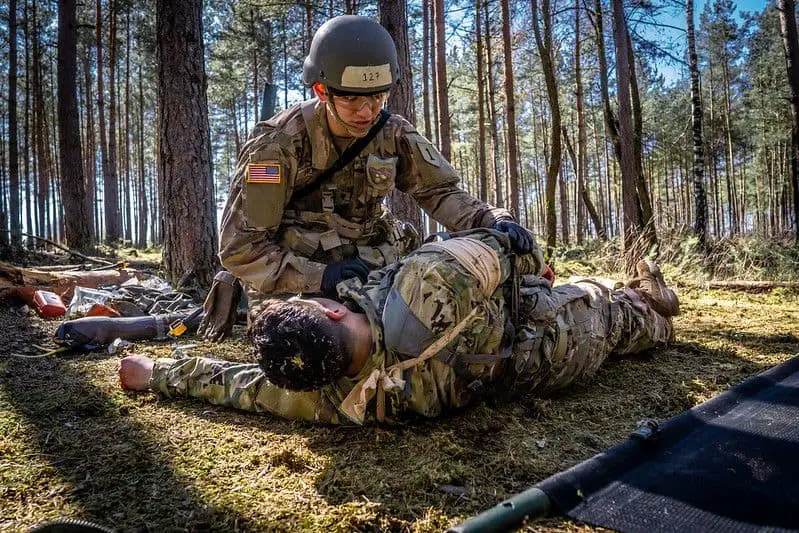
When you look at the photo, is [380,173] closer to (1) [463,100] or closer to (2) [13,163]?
(2) [13,163]

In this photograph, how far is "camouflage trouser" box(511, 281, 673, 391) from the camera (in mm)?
2299

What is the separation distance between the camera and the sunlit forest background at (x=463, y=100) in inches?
358

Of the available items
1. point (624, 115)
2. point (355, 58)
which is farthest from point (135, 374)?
point (624, 115)

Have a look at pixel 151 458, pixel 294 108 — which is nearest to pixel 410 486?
pixel 151 458

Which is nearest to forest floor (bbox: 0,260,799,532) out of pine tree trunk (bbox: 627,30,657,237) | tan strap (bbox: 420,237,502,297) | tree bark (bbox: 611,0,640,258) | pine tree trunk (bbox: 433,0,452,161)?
tan strap (bbox: 420,237,502,297)

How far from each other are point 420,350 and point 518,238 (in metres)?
0.79

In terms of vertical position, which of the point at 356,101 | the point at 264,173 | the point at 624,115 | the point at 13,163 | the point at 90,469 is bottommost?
the point at 90,469

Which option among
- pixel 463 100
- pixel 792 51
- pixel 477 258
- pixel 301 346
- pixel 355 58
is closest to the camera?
pixel 301 346

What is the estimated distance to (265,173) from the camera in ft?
8.64

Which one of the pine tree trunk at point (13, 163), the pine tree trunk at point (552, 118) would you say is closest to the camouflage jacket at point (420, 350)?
the pine tree trunk at point (552, 118)

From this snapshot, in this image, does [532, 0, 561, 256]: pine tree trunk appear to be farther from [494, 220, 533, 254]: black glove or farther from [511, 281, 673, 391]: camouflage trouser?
[494, 220, 533, 254]: black glove

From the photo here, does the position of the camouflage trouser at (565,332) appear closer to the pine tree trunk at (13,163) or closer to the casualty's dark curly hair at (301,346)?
the casualty's dark curly hair at (301,346)

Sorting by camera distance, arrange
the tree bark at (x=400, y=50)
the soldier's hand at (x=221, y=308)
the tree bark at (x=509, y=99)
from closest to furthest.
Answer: the soldier's hand at (x=221, y=308)
the tree bark at (x=400, y=50)
the tree bark at (x=509, y=99)

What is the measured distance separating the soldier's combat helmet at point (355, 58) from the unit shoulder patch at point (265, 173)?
479 millimetres
